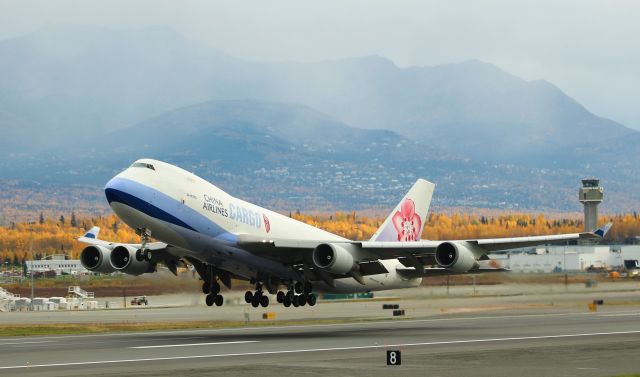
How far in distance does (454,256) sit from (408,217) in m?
14.2

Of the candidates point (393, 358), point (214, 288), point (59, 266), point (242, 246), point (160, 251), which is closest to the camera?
point (393, 358)

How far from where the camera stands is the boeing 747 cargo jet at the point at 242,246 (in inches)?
2069

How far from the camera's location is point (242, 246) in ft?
184

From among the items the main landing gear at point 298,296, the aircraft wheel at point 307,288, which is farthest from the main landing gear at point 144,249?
the aircraft wheel at point 307,288

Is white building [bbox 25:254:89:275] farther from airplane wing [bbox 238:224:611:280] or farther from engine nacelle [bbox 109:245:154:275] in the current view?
airplane wing [bbox 238:224:611:280]

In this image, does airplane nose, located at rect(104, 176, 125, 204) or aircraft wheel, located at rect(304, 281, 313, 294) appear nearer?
airplane nose, located at rect(104, 176, 125, 204)

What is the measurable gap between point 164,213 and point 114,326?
20.9 m

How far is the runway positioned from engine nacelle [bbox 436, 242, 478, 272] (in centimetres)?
342

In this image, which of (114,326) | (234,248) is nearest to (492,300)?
(114,326)

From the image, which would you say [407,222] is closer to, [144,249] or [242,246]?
[242,246]

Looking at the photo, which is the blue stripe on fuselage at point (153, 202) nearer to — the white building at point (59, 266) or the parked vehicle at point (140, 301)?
the parked vehicle at point (140, 301)

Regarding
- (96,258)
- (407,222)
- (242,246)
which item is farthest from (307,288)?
(407,222)

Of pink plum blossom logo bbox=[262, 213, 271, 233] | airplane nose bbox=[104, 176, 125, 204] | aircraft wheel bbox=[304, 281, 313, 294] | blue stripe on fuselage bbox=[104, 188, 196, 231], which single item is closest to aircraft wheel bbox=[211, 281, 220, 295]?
pink plum blossom logo bbox=[262, 213, 271, 233]

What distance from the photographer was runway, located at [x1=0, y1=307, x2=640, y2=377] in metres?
37.6
